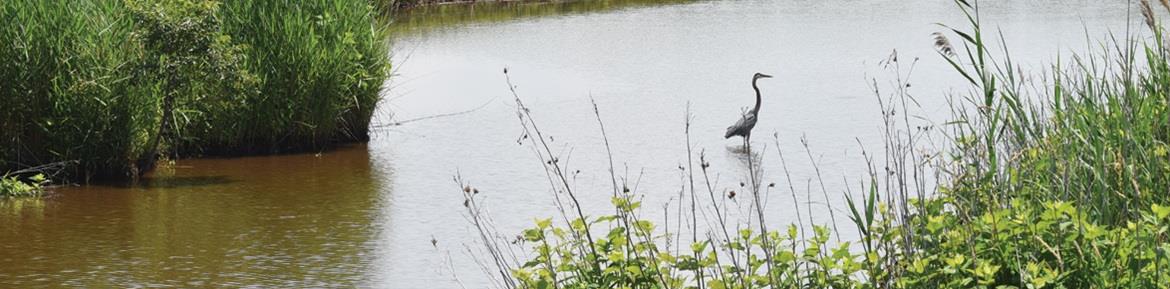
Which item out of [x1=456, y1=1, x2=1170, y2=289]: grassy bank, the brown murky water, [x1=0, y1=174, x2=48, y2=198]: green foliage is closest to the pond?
the brown murky water

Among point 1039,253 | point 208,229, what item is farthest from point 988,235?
point 208,229

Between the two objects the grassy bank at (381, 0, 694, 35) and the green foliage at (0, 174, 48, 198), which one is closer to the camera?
the green foliage at (0, 174, 48, 198)

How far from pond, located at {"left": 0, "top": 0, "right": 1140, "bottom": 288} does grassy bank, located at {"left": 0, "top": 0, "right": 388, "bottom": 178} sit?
25 centimetres

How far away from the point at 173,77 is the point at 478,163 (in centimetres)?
250

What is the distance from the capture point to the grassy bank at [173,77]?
1150 cm

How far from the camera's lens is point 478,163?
13.3 m

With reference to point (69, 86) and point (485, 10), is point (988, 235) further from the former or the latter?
point (485, 10)

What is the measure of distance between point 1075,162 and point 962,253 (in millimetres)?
806

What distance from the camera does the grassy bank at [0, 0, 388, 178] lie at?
37.7ft

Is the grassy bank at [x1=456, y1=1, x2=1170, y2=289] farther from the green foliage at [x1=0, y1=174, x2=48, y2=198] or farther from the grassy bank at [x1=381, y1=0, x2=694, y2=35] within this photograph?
the grassy bank at [x1=381, y1=0, x2=694, y2=35]

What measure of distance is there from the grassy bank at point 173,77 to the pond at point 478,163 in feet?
0.81

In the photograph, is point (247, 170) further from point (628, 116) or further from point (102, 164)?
point (628, 116)

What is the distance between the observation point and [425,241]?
33.0 feet

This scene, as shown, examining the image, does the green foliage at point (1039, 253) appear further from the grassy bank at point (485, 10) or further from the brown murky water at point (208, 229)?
the grassy bank at point (485, 10)
